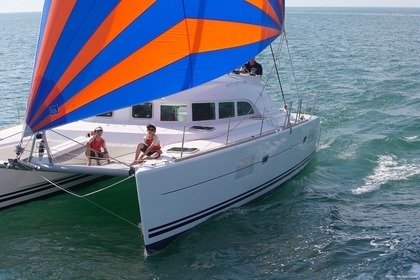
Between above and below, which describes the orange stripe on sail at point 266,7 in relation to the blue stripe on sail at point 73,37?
above

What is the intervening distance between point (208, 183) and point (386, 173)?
17.9 feet

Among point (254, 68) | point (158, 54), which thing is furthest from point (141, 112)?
point (254, 68)

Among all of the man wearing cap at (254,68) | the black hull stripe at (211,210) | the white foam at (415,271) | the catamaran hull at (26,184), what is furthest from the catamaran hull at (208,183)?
the white foam at (415,271)

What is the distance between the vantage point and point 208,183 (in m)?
9.79

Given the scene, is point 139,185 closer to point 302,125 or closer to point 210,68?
point 210,68

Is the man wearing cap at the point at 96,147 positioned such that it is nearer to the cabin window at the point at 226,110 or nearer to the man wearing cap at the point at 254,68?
the cabin window at the point at 226,110

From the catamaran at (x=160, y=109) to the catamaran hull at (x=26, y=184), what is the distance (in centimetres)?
2

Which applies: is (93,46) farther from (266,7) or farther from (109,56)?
(266,7)

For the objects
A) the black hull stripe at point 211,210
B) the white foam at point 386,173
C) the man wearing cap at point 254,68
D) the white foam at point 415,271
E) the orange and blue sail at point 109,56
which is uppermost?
the orange and blue sail at point 109,56

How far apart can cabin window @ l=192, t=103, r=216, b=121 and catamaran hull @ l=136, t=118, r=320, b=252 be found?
54.3 inches

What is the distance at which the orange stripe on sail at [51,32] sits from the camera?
327 inches

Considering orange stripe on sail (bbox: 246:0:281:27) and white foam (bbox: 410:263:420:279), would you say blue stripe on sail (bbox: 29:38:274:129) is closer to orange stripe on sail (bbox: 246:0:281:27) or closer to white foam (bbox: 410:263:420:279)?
orange stripe on sail (bbox: 246:0:281:27)

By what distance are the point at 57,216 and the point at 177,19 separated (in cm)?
454

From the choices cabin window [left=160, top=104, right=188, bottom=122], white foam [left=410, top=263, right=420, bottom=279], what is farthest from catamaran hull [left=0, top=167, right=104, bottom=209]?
white foam [left=410, top=263, right=420, bottom=279]
